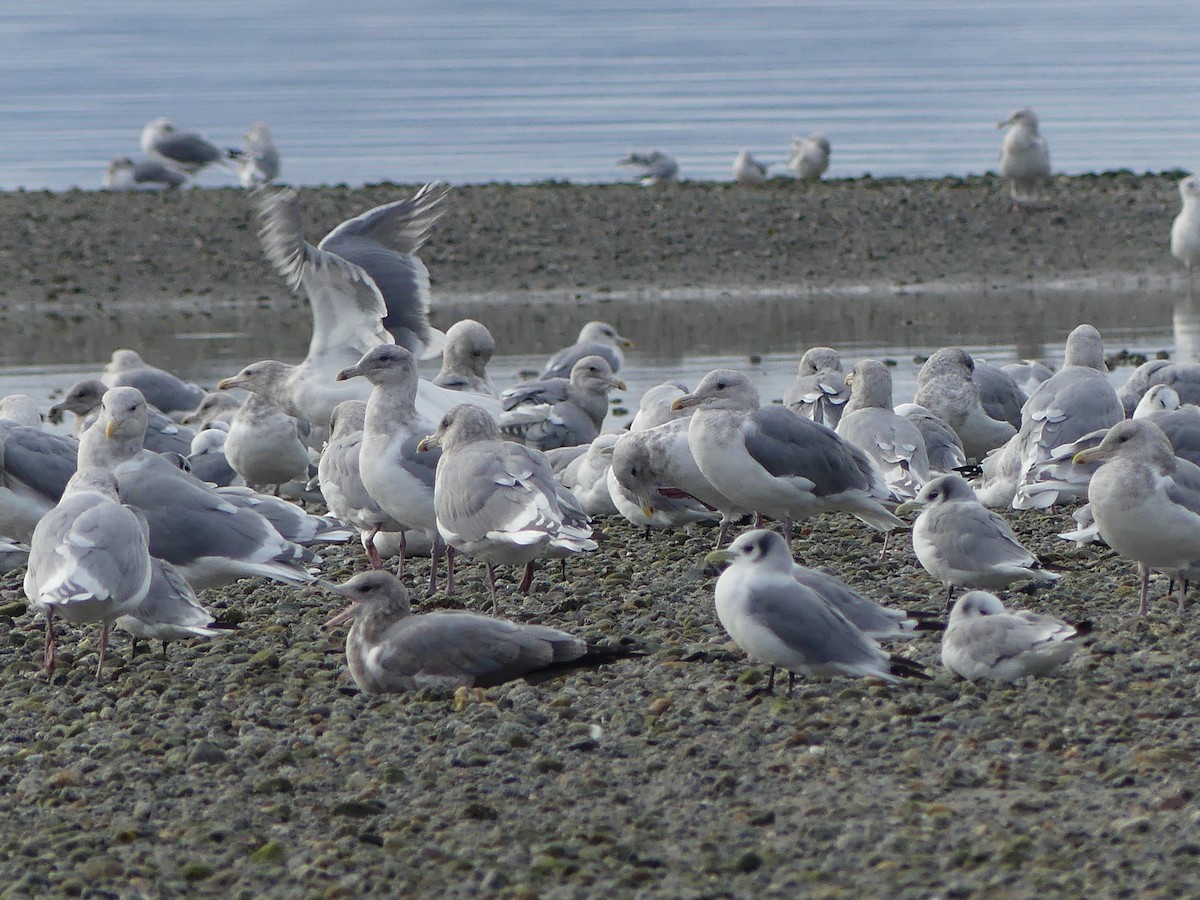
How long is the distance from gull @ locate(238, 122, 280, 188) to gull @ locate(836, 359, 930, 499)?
2183 cm

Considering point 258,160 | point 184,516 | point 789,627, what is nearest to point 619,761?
point 789,627

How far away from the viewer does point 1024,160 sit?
23234 millimetres

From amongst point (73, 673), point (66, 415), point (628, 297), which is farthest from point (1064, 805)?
point (628, 297)

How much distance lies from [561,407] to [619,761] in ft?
19.6

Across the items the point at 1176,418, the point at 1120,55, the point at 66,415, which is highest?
the point at 1120,55

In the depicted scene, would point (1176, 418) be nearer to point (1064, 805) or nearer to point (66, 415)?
point (1064, 805)

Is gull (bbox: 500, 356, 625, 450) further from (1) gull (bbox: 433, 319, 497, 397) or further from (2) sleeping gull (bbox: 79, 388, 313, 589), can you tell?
(2) sleeping gull (bbox: 79, 388, 313, 589)

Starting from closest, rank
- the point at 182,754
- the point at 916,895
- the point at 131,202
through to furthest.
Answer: the point at 916,895
the point at 182,754
the point at 131,202

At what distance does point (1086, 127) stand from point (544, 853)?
107 ft

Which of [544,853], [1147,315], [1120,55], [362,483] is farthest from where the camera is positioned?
[1120,55]

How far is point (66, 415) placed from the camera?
554 inches

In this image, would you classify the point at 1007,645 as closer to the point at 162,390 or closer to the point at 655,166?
the point at 162,390

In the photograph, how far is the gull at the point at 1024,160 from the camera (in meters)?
23.0

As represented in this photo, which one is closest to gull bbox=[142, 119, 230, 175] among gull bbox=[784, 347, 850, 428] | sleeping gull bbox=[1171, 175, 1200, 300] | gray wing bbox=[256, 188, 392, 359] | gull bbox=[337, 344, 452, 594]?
sleeping gull bbox=[1171, 175, 1200, 300]
